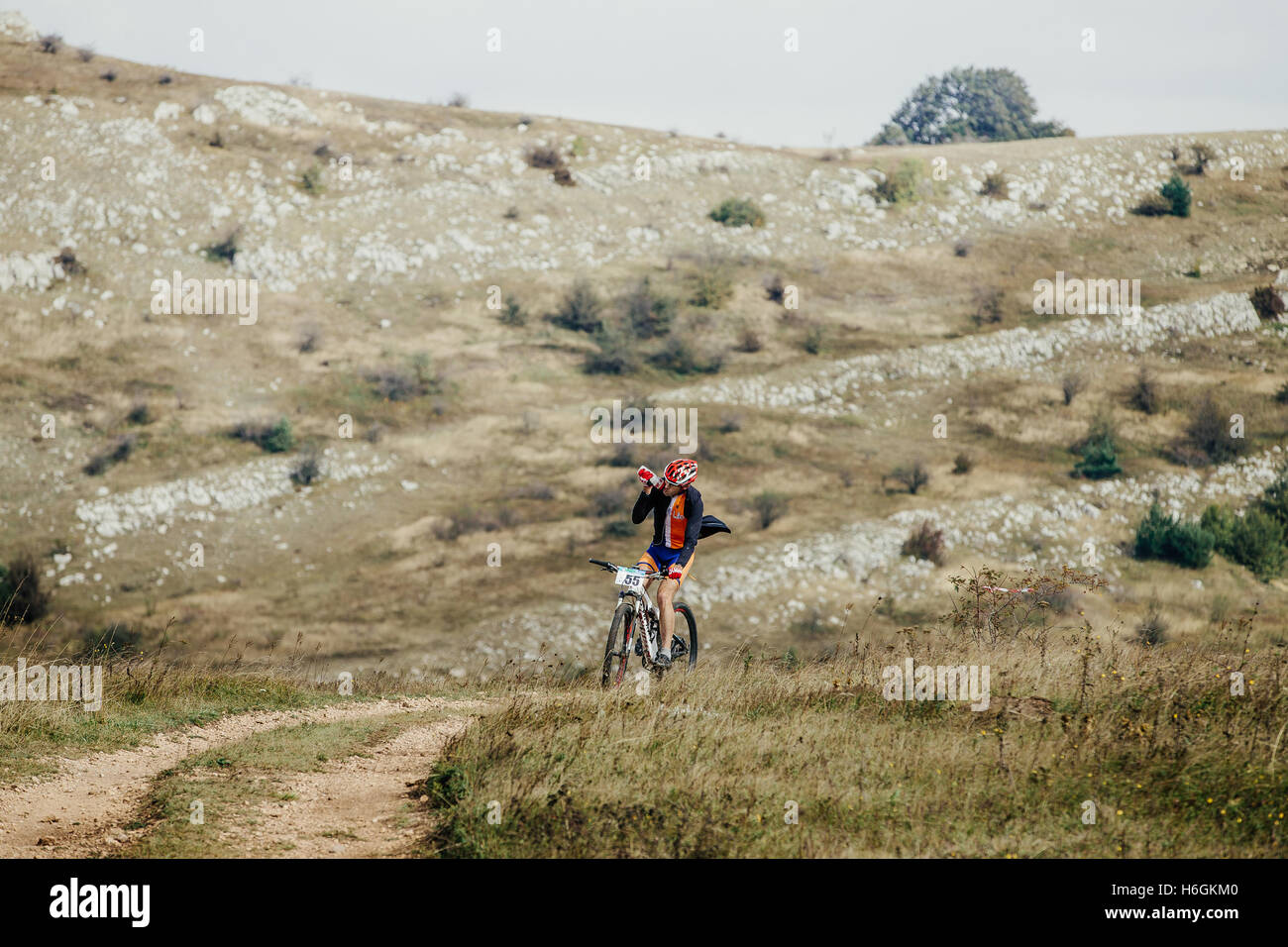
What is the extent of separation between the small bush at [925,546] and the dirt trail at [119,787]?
18601mm

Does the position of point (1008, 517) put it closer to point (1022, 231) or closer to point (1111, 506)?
point (1111, 506)

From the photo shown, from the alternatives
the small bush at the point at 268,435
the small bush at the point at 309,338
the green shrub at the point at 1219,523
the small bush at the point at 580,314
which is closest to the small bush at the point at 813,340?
the small bush at the point at 580,314

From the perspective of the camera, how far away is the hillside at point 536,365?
2480 centimetres

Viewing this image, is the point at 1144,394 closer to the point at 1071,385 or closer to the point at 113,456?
the point at 1071,385

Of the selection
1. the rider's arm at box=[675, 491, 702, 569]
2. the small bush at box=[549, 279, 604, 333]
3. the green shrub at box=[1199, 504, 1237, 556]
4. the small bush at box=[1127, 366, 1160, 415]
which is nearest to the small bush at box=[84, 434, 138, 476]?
the small bush at box=[549, 279, 604, 333]

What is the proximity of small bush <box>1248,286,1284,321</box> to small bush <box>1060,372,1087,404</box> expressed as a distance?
1070 centimetres

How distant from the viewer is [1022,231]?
47.6 metres

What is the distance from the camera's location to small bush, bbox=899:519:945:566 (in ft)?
86.9

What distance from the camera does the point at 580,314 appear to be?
38.9 m

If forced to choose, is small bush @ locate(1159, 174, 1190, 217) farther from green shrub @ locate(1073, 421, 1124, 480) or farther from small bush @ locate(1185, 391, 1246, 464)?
green shrub @ locate(1073, 421, 1124, 480)

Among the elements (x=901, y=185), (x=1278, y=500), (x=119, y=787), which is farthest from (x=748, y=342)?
(x=119, y=787)

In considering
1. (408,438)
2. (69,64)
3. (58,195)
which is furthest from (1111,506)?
(69,64)

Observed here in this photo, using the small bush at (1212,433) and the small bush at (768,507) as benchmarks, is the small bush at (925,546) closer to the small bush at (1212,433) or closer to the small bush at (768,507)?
the small bush at (768,507)
